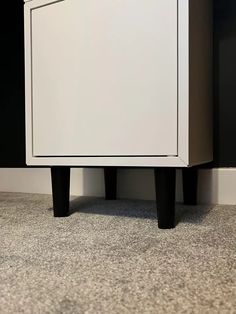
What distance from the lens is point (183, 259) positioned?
528 millimetres

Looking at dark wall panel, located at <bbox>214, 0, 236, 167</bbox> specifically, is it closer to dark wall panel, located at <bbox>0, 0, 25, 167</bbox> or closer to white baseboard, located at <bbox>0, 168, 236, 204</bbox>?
white baseboard, located at <bbox>0, 168, 236, 204</bbox>

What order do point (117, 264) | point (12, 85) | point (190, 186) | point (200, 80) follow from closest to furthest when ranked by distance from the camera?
point (117, 264) → point (200, 80) → point (190, 186) → point (12, 85)

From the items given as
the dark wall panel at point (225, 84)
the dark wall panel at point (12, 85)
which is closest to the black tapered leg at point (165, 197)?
the dark wall panel at point (225, 84)

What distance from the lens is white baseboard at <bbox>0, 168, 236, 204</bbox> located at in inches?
40.3

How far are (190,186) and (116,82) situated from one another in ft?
1.41

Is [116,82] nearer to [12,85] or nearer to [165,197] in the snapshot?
[165,197]

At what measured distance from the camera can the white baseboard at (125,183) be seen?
1023 millimetres

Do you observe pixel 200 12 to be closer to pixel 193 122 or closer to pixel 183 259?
pixel 193 122

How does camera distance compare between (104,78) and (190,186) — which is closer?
(104,78)

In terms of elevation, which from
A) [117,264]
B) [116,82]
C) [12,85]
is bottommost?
[117,264]

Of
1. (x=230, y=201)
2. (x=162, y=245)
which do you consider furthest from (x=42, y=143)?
(x=230, y=201)

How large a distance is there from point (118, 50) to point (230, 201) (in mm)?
563

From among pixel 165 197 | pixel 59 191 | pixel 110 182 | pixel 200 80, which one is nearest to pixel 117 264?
pixel 165 197

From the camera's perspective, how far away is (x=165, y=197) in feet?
2.36
